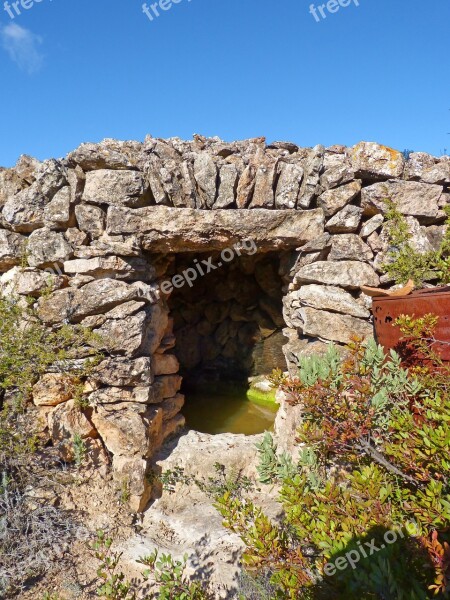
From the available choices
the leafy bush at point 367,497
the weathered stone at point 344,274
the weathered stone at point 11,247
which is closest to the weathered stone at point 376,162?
the weathered stone at point 344,274

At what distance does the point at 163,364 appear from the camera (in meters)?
4.54

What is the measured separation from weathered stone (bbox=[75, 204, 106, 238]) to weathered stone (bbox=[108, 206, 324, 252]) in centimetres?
13

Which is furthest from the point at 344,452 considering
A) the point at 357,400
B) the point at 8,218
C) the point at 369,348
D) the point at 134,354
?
the point at 8,218

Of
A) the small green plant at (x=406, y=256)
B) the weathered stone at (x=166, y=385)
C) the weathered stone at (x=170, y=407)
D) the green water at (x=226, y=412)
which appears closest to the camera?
the small green plant at (x=406, y=256)

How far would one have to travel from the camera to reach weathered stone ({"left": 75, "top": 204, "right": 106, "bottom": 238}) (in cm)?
378

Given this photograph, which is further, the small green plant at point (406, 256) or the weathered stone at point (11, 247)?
the weathered stone at point (11, 247)

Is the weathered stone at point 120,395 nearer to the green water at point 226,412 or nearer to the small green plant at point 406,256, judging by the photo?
the green water at point 226,412

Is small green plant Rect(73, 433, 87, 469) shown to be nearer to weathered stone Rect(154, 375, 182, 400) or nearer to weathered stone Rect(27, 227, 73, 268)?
weathered stone Rect(154, 375, 182, 400)

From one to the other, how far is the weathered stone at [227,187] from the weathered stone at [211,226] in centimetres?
10

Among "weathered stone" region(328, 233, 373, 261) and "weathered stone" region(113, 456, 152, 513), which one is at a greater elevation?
"weathered stone" region(328, 233, 373, 261)

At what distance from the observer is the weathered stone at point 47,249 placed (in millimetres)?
3744

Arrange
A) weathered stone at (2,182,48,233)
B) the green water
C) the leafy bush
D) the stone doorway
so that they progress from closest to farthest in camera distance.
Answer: the leafy bush, weathered stone at (2,182,48,233), the green water, the stone doorway

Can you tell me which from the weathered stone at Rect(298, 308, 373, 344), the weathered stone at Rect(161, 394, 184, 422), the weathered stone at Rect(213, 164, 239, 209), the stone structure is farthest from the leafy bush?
the weathered stone at Rect(161, 394, 184, 422)

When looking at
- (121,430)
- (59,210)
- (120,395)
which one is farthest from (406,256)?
(59,210)
